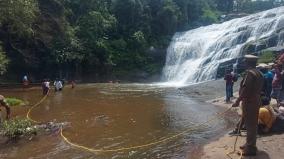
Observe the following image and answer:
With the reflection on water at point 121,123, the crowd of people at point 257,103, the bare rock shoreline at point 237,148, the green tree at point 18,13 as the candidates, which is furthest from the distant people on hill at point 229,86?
the green tree at point 18,13

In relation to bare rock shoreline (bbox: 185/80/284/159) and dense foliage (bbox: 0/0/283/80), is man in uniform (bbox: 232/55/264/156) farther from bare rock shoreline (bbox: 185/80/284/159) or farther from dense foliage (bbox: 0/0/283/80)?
dense foliage (bbox: 0/0/283/80)

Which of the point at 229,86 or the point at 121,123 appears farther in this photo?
the point at 229,86

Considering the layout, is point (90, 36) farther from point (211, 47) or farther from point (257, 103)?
point (257, 103)

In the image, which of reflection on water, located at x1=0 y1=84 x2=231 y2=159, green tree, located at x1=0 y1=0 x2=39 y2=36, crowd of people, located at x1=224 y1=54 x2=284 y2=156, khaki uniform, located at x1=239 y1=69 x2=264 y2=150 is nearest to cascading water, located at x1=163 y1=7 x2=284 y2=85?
reflection on water, located at x1=0 y1=84 x2=231 y2=159

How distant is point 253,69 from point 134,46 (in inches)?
1419

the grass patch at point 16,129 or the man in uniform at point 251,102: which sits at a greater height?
the man in uniform at point 251,102

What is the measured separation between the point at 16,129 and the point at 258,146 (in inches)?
281

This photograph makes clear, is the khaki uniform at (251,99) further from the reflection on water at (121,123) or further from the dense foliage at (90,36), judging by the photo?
the dense foliage at (90,36)

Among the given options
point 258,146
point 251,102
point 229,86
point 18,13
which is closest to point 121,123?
point 258,146

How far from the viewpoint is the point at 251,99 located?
945 cm

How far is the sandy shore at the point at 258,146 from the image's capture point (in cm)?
957

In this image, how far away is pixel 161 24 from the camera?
49.0 metres

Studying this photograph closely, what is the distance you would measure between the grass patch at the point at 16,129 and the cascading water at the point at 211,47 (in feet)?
72.1

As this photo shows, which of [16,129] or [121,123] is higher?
[16,129]
